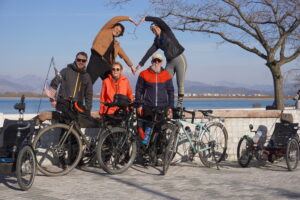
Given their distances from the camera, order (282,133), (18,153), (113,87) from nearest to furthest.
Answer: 1. (18,153)
2. (113,87)
3. (282,133)

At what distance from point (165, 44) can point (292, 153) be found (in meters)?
2.95

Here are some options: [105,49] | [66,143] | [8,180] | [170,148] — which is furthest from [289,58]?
[8,180]

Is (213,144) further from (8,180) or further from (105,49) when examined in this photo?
(8,180)

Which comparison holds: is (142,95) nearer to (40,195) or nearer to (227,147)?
(227,147)

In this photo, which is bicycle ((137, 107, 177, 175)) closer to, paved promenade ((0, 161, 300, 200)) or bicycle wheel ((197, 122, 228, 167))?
paved promenade ((0, 161, 300, 200))

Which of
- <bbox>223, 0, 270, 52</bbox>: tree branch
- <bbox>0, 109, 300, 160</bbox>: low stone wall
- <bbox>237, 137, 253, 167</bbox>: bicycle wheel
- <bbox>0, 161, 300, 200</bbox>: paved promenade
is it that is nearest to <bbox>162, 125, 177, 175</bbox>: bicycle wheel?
<bbox>0, 161, 300, 200</bbox>: paved promenade

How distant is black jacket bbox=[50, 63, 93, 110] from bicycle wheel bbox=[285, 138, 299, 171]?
11.4 ft

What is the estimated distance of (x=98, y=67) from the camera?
348 inches

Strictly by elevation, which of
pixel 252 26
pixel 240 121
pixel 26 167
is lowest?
pixel 26 167

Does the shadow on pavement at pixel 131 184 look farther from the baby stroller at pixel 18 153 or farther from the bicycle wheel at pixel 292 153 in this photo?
the bicycle wheel at pixel 292 153

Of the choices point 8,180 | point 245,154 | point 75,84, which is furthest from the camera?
point 245,154

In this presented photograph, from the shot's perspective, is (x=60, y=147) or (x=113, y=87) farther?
(x=113, y=87)

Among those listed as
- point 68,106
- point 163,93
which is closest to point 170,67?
point 163,93

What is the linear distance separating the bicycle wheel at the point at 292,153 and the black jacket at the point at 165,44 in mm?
2527
